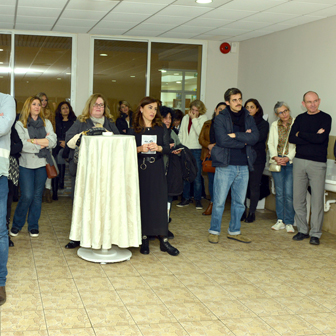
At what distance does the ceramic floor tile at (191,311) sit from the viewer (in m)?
3.20

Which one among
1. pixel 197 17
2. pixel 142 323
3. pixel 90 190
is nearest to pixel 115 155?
pixel 90 190

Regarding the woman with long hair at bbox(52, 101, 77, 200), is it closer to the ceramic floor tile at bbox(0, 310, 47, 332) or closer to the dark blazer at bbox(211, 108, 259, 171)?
the dark blazer at bbox(211, 108, 259, 171)

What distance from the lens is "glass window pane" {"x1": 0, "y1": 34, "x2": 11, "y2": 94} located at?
8180 millimetres

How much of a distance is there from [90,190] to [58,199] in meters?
3.56

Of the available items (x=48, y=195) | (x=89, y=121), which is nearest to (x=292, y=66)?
(x=89, y=121)

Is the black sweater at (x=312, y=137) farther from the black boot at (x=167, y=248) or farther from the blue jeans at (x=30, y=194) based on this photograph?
the blue jeans at (x=30, y=194)

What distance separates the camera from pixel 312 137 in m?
5.19

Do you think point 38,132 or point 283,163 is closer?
point 38,132

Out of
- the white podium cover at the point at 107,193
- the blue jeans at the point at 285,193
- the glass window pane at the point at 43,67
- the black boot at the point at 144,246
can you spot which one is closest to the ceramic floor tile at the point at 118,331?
the white podium cover at the point at 107,193

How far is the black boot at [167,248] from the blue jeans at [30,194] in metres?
1.50

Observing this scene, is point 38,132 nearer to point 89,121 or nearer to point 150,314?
point 89,121

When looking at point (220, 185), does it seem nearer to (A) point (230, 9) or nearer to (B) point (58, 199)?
(A) point (230, 9)

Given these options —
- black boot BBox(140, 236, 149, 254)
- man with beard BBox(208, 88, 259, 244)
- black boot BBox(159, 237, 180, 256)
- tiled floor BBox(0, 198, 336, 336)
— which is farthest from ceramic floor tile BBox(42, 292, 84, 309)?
man with beard BBox(208, 88, 259, 244)

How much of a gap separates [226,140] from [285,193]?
148 centimetres
